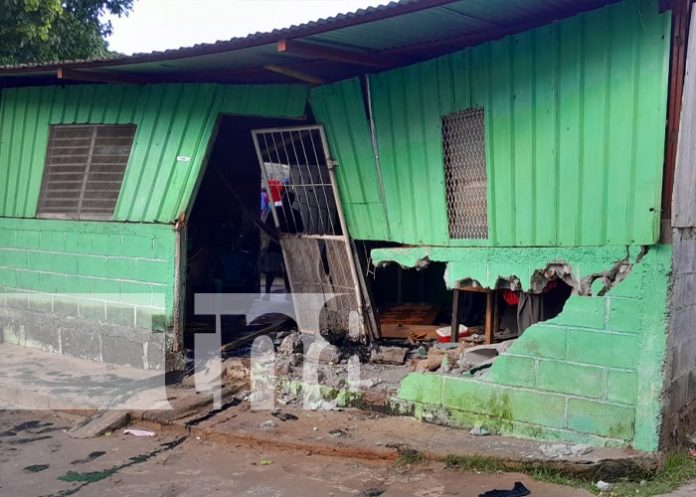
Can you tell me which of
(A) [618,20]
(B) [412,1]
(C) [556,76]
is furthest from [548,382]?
(B) [412,1]

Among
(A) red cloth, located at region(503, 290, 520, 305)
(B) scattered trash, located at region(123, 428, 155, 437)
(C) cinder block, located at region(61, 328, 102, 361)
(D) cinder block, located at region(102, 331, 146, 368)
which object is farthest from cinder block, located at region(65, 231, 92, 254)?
(A) red cloth, located at region(503, 290, 520, 305)

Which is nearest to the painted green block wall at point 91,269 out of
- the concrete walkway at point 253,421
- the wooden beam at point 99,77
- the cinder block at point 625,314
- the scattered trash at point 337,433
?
the concrete walkway at point 253,421

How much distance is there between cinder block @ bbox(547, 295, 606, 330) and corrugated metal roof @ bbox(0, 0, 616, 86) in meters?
2.06

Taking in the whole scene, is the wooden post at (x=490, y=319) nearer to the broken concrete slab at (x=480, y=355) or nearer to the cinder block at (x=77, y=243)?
the broken concrete slab at (x=480, y=355)

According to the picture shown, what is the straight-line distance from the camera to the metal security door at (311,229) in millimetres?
6875

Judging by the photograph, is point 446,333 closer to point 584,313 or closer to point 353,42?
point 584,313

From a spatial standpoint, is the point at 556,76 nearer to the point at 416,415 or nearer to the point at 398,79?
the point at 398,79

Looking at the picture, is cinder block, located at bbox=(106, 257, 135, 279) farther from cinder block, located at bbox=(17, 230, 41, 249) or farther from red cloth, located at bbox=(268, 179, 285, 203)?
red cloth, located at bbox=(268, 179, 285, 203)

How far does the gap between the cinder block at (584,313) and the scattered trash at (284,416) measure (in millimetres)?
2412

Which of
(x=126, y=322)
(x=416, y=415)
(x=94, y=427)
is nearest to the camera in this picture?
(x=416, y=415)

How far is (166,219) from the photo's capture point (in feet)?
22.5

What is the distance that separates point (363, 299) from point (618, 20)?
371cm

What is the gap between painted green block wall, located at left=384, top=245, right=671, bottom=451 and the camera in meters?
4.25

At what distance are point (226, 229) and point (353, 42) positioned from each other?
482 centimetres
